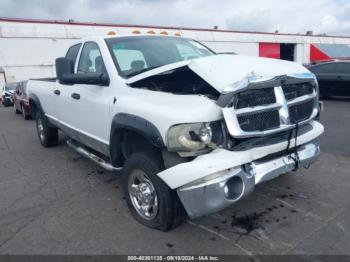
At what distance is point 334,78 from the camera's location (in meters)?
11.9

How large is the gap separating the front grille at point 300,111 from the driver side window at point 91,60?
7.09ft

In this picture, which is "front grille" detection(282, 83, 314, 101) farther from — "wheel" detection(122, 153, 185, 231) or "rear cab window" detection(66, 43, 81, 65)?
"rear cab window" detection(66, 43, 81, 65)

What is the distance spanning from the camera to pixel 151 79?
11.3 ft

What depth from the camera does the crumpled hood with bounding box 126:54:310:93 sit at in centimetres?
290

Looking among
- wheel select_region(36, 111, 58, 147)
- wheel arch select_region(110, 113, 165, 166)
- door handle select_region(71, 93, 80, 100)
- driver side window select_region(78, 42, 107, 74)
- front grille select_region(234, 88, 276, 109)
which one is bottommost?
wheel select_region(36, 111, 58, 147)

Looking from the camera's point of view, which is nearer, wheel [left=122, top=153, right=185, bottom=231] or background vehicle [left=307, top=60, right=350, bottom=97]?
wheel [left=122, top=153, right=185, bottom=231]

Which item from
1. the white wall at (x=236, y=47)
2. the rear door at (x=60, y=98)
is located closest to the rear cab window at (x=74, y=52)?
the rear door at (x=60, y=98)

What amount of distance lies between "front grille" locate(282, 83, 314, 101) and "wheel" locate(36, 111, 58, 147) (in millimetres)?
4790

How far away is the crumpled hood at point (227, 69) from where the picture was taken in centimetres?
290

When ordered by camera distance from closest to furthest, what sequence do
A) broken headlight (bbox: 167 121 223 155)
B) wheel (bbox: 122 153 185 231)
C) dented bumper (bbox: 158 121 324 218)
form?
dented bumper (bbox: 158 121 324 218) < broken headlight (bbox: 167 121 223 155) < wheel (bbox: 122 153 185 231)

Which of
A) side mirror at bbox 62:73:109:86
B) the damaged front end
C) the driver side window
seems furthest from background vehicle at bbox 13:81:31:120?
the damaged front end

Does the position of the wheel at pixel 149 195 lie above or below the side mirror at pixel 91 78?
below

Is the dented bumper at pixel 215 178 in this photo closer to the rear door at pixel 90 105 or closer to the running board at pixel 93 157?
the running board at pixel 93 157

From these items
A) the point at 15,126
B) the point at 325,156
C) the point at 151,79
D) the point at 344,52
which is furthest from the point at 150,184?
the point at 344,52
